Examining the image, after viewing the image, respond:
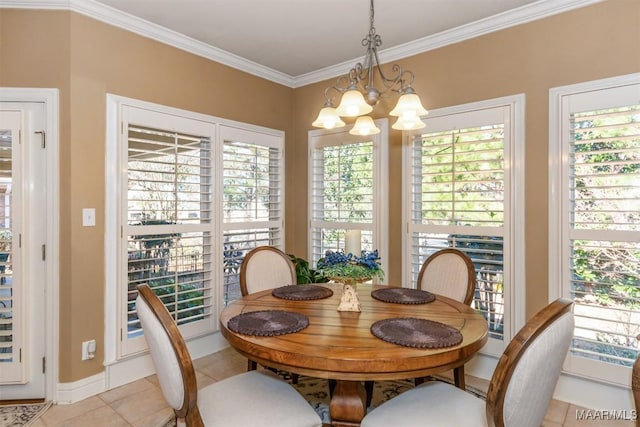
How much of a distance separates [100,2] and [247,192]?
72.7 inches

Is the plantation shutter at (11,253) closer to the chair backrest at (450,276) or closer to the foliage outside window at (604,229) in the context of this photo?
the chair backrest at (450,276)

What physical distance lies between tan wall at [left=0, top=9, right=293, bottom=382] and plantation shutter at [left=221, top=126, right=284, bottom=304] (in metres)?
0.95

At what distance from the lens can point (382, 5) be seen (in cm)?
253

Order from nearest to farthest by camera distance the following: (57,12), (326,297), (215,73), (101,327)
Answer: (326,297)
(57,12)
(101,327)
(215,73)

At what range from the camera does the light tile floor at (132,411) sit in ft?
7.25

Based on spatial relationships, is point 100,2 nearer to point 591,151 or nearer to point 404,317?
point 404,317

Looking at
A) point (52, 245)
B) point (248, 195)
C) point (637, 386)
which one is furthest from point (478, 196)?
point (52, 245)

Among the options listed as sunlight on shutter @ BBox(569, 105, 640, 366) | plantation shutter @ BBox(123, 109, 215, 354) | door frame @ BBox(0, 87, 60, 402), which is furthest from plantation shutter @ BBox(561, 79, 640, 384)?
door frame @ BBox(0, 87, 60, 402)

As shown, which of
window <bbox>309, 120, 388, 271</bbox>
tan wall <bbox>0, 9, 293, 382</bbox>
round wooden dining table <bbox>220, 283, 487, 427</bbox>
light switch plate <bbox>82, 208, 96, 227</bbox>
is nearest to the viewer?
round wooden dining table <bbox>220, 283, 487, 427</bbox>

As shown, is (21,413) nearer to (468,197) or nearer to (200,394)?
(200,394)

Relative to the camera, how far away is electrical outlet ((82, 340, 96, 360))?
2508mm

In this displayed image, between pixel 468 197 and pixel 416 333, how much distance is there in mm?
1654

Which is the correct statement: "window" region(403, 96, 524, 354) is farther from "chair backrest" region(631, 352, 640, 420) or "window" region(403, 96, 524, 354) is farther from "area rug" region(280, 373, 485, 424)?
"chair backrest" region(631, 352, 640, 420)

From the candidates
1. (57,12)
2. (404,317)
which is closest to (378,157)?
(404,317)
